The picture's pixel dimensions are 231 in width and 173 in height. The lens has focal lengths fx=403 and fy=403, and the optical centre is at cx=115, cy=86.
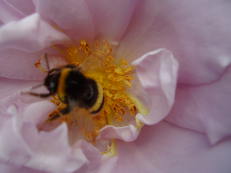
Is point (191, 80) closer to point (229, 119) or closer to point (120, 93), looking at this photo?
point (229, 119)

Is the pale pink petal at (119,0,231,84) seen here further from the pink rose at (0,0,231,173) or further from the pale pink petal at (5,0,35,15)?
the pale pink petal at (5,0,35,15)

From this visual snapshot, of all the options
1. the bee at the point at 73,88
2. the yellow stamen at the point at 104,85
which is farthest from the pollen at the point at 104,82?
the bee at the point at 73,88

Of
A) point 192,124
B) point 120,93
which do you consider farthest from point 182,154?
point 120,93

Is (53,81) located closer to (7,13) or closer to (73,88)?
(73,88)

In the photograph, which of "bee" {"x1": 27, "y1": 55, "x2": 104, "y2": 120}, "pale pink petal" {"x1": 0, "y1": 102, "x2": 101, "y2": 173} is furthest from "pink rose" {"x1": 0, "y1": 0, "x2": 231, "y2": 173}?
"bee" {"x1": 27, "y1": 55, "x2": 104, "y2": 120}

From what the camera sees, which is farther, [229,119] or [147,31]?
[147,31]

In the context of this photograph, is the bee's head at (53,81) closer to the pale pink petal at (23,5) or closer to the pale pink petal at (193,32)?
the pale pink petal at (23,5)

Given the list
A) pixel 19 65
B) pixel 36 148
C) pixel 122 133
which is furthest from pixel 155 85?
pixel 19 65
